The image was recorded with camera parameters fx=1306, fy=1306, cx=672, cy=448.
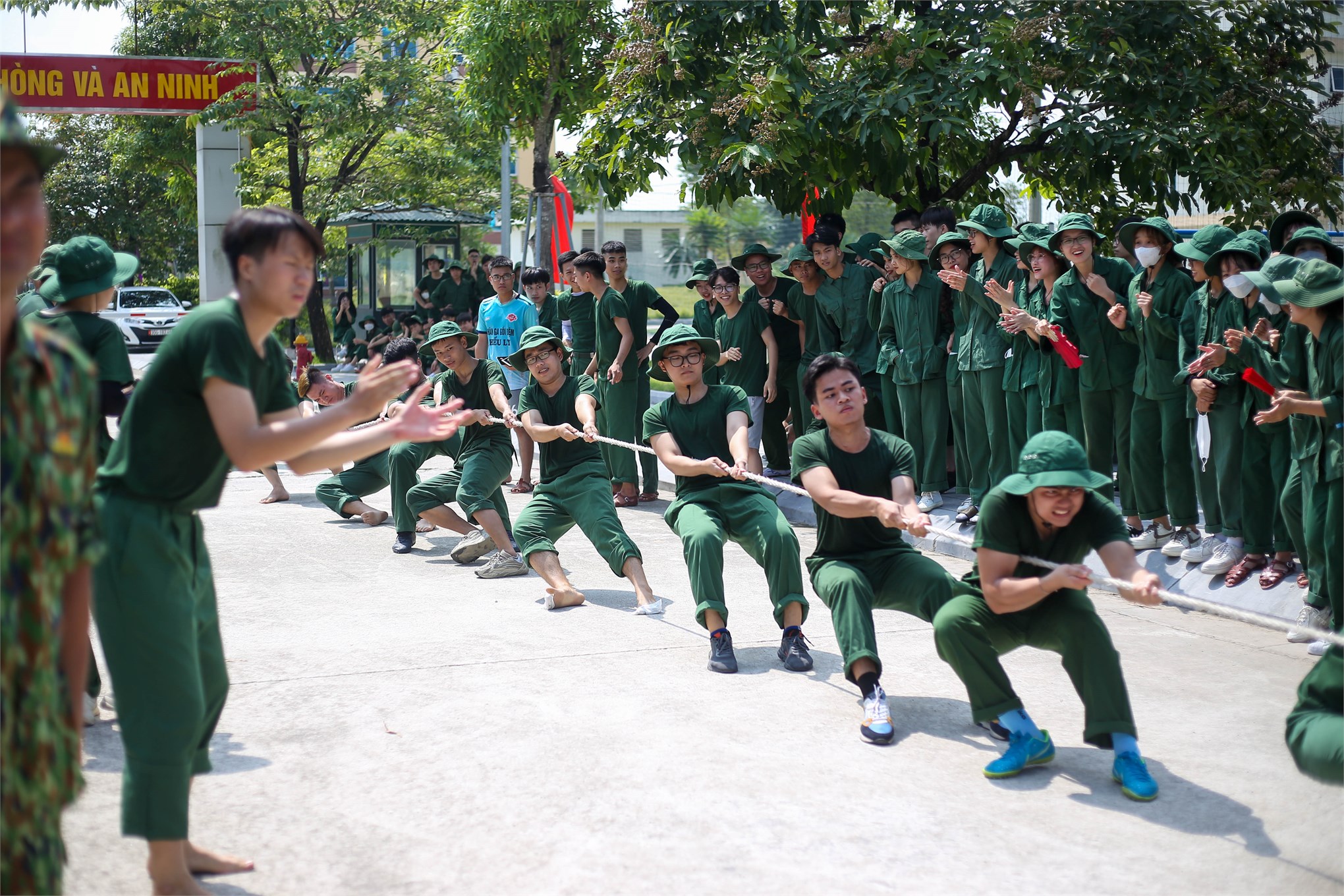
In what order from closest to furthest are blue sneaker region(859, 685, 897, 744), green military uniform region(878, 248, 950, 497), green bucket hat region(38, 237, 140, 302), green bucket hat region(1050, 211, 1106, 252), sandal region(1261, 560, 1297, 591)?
1. blue sneaker region(859, 685, 897, 744)
2. green bucket hat region(38, 237, 140, 302)
3. sandal region(1261, 560, 1297, 591)
4. green bucket hat region(1050, 211, 1106, 252)
5. green military uniform region(878, 248, 950, 497)

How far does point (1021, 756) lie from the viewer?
4.57 m

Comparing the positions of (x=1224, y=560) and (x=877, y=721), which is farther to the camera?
(x=1224, y=560)

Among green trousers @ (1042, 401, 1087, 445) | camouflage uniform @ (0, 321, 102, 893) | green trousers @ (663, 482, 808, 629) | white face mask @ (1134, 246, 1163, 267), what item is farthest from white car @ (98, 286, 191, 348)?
camouflage uniform @ (0, 321, 102, 893)

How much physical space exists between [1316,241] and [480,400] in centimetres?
512

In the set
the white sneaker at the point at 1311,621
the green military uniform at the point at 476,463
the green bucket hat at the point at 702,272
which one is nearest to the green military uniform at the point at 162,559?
the green military uniform at the point at 476,463

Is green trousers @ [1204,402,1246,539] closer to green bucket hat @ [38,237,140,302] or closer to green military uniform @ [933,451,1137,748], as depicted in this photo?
green military uniform @ [933,451,1137,748]

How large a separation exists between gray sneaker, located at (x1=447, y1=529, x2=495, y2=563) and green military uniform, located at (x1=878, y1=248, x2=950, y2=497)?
118 inches

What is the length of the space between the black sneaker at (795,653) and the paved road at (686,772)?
76mm

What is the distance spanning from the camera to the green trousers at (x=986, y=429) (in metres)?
8.66

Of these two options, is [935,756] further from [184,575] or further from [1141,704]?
[184,575]

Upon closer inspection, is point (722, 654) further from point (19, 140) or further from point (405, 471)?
point (19, 140)

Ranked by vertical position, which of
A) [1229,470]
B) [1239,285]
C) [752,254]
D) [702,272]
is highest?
[752,254]

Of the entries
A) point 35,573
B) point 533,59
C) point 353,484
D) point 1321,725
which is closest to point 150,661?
point 35,573

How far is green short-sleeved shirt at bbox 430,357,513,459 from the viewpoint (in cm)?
852
